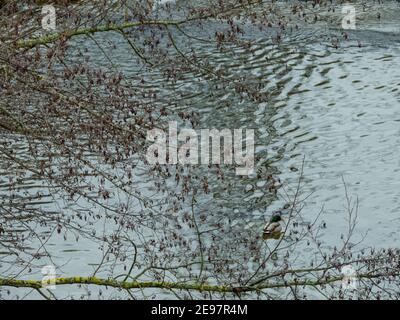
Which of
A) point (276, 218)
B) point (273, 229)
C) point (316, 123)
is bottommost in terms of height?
point (273, 229)

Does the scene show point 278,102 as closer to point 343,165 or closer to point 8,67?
point 343,165

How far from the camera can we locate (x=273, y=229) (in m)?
16.2

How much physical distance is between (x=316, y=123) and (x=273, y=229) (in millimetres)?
7743

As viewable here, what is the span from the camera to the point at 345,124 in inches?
910

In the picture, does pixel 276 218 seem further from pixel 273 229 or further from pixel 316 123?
pixel 316 123

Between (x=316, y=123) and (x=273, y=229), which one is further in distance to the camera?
(x=316, y=123)

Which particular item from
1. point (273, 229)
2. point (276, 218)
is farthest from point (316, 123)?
point (273, 229)

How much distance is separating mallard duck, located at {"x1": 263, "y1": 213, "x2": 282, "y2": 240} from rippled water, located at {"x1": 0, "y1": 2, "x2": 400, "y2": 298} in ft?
2.42

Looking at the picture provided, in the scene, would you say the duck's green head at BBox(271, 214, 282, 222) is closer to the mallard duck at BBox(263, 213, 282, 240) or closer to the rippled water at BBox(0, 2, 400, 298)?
the mallard duck at BBox(263, 213, 282, 240)

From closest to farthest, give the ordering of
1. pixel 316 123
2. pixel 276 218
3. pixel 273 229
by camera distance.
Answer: pixel 273 229 → pixel 276 218 → pixel 316 123

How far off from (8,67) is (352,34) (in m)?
22.6

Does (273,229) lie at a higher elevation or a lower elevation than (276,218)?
lower

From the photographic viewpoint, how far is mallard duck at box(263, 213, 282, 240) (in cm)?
1600
